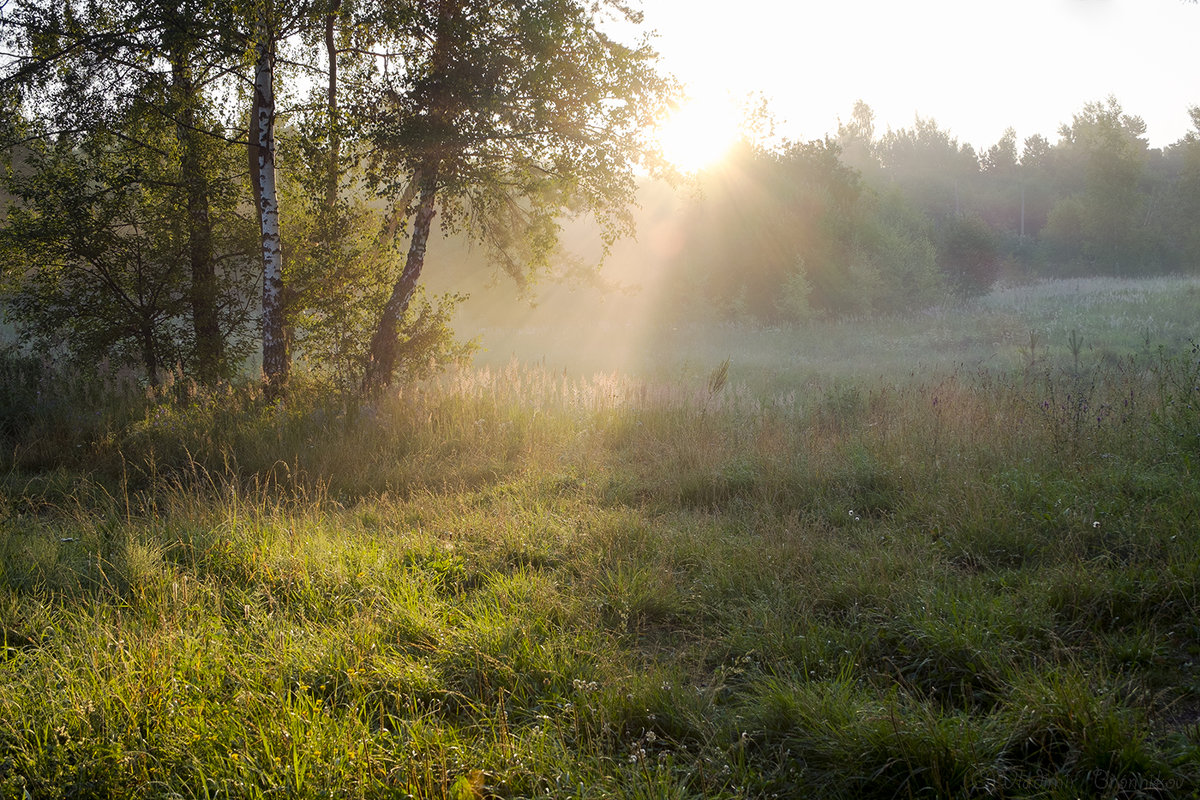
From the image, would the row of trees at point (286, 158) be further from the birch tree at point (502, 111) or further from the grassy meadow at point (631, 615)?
the grassy meadow at point (631, 615)

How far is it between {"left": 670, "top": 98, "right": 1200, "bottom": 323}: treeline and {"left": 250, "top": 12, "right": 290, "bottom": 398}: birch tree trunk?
2512cm

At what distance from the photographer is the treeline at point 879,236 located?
32.3 meters

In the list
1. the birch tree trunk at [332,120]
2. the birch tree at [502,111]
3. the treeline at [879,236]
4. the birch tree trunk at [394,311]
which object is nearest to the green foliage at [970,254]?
the treeline at [879,236]

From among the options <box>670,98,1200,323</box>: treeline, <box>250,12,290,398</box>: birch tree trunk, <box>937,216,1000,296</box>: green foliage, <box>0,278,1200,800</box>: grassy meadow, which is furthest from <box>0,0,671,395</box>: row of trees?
<box>937,216,1000,296</box>: green foliage

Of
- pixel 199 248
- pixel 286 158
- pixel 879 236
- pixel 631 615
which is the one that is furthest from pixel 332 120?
pixel 879 236

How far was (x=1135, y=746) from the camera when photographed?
232cm

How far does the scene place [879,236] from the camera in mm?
33281

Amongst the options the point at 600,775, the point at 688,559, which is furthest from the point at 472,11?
the point at 600,775

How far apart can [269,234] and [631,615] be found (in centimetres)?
744

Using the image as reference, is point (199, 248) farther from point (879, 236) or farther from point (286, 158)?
point (879, 236)

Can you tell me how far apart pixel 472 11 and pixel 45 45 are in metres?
5.35

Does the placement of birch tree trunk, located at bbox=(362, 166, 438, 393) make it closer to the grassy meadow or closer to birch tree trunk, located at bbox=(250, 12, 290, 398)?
birch tree trunk, located at bbox=(250, 12, 290, 398)

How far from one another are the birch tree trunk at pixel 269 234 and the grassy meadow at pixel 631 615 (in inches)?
66.4

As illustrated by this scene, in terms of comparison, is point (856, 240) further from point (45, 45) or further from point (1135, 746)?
point (1135, 746)
